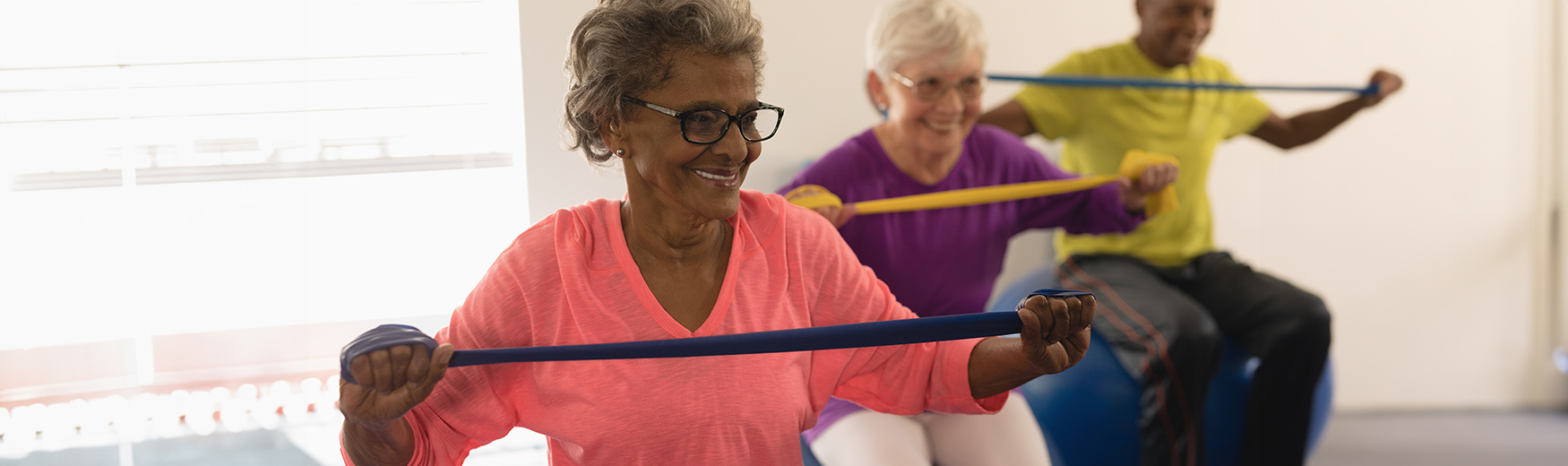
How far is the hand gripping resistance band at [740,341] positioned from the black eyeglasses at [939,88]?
2.90ft

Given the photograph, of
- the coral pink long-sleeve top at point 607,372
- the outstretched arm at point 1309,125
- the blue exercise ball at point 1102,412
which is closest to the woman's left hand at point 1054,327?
the coral pink long-sleeve top at point 607,372

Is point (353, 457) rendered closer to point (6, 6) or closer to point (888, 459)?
point (888, 459)

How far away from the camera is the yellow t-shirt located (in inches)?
106

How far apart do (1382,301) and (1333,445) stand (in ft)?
2.32

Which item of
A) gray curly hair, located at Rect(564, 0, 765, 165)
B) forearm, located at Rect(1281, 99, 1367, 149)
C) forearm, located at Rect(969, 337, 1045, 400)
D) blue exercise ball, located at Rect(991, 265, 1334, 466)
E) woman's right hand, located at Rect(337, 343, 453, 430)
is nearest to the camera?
woman's right hand, located at Rect(337, 343, 453, 430)

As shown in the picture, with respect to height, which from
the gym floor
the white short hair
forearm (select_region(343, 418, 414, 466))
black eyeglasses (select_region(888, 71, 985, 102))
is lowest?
the gym floor

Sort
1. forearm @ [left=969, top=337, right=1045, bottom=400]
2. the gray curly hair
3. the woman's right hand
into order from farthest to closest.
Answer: forearm @ [left=969, top=337, right=1045, bottom=400], the gray curly hair, the woman's right hand

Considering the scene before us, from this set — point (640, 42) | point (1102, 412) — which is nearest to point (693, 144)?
point (640, 42)

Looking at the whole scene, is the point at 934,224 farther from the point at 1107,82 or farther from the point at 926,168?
the point at 1107,82

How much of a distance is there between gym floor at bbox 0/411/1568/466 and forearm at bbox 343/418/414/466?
1.71 meters

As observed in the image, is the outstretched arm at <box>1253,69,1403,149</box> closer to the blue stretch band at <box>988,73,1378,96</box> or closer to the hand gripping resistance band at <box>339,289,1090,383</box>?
the blue stretch band at <box>988,73,1378,96</box>

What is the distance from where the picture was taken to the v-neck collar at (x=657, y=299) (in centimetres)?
132

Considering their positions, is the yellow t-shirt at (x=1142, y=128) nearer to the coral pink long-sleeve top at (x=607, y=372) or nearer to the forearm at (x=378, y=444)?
the coral pink long-sleeve top at (x=607, y=372)

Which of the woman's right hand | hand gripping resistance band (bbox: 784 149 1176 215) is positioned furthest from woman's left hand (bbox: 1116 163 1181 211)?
the woman's right hand
